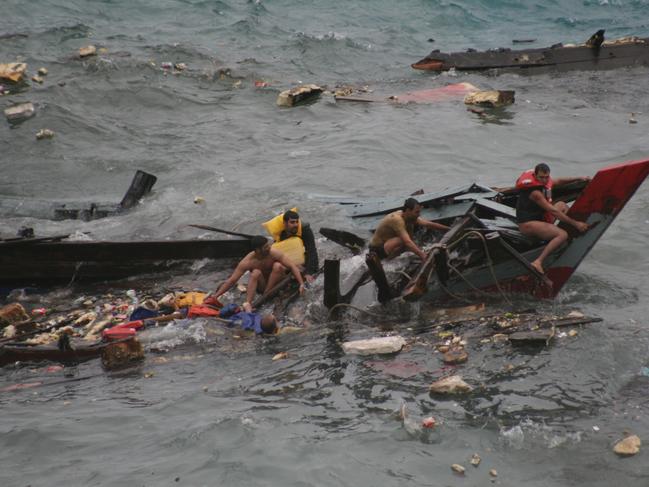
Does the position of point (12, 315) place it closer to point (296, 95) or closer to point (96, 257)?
point (96, 257)

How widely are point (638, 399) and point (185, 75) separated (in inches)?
784

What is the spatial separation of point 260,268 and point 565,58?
55.3 feet

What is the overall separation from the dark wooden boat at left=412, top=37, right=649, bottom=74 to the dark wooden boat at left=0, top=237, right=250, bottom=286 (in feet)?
49.5

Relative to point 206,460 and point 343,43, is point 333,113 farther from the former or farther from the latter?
point 206,460

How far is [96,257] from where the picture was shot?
1110 centimetres

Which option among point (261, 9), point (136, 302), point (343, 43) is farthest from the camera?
point (261, 9)

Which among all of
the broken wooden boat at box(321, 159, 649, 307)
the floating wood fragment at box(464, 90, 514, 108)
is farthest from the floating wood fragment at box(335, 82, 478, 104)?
the broken wooden boat at box(321, 159, 649, 307)

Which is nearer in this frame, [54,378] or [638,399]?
[638,399]

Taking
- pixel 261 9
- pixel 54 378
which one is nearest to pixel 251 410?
pixel 54 378

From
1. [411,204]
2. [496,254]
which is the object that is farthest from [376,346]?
[411,204]

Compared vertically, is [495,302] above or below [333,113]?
below

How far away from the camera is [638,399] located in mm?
6746

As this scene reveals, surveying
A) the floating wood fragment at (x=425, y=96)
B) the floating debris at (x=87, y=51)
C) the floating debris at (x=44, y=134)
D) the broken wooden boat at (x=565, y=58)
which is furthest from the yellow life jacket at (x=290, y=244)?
the floating debris at (x=87, y=51)

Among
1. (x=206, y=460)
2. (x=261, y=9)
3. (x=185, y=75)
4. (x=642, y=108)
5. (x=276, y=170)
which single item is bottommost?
(x=206, y=460)
